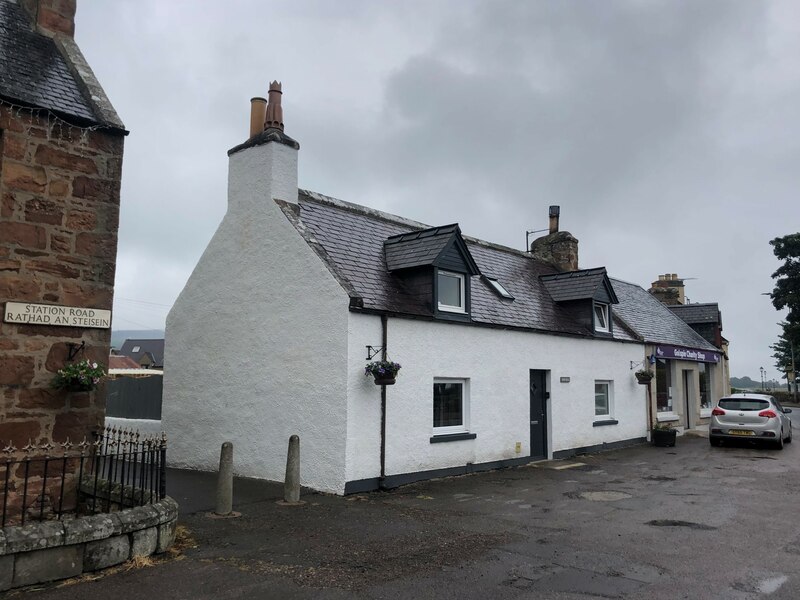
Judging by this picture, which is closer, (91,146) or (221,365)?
(91,146)

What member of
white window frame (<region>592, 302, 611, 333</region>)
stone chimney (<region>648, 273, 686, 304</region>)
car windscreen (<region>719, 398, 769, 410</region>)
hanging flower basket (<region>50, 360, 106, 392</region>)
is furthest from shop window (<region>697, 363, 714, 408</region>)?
hanging flower basket (<region>50, 360, 106, 392</region>)

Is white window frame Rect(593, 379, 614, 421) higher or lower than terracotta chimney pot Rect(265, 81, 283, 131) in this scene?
lower

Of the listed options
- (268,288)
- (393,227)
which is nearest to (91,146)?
(268,288)

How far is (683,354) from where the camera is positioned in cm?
2309

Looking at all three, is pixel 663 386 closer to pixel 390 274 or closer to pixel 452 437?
pixel 452 437

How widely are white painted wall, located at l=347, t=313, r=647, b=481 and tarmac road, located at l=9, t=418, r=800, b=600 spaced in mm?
799

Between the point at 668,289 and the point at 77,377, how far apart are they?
29899mm

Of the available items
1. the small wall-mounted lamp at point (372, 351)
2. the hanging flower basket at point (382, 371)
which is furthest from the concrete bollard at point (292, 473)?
the small wall-mounted lamp at point (372, 351)

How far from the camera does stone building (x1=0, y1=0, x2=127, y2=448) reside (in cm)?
753

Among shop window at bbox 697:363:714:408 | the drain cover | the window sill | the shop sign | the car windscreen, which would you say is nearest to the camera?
the drain cover

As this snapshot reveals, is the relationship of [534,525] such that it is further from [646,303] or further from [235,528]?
[646,303]

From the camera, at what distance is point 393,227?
16.3 m

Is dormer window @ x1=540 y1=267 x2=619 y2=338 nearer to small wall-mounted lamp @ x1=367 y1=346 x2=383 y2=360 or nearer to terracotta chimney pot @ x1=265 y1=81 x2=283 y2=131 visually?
small wall-mounted lamp @ x1=367 y1=346 x2=383 y2=360

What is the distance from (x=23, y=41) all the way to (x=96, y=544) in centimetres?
722
